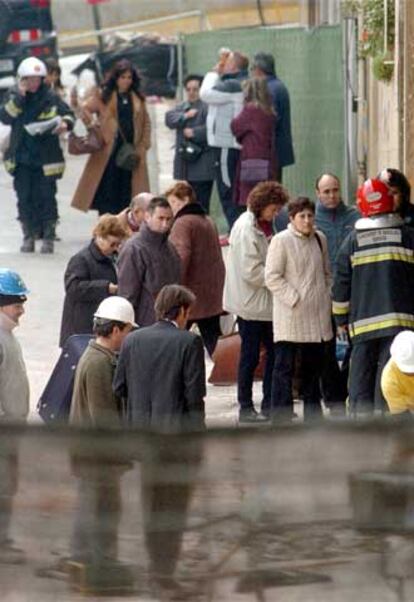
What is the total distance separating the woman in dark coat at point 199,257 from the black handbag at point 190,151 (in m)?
6.08

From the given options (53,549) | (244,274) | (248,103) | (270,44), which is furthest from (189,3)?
(53,549)

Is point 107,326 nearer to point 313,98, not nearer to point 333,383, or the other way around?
point 333,383

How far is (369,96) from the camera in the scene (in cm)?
1906

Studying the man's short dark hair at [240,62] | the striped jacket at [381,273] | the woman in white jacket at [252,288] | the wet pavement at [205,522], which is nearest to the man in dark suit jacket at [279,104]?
the man's short dark hair at [240,62]

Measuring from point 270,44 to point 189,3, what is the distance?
43.6ft

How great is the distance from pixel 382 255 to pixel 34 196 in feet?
28.1

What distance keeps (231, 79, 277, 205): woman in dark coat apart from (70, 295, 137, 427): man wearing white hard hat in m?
8.44

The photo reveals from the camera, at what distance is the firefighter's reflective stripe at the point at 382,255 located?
1112cm

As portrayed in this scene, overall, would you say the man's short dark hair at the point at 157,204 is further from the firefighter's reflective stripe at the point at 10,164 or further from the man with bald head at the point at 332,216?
the firefighter's reflective stripe at the point at 10,164

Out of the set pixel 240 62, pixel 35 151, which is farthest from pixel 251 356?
pixel 240 62

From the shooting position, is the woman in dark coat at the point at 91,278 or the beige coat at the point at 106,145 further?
the beige coat at the point at 106,145

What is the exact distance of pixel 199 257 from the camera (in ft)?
43.9

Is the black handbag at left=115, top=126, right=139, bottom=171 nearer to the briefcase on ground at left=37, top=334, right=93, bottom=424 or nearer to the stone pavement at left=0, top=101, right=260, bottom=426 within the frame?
the stone pavement at left=0, top=101, right=260, bottom=426

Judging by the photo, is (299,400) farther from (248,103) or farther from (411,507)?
(411,507)
